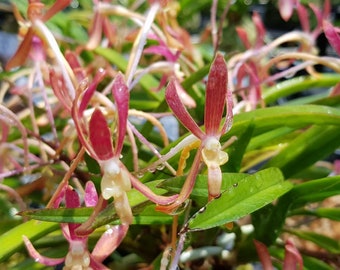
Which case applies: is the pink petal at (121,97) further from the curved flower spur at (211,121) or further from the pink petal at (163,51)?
the pink petal at (163,51)

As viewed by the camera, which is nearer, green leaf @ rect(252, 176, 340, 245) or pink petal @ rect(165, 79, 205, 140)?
pink petal @ rect(165, 79, 205, 140)

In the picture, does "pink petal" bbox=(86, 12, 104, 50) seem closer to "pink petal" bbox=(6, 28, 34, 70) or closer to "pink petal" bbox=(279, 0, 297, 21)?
"pink petal" bbox=(6, 28, 34, 70)

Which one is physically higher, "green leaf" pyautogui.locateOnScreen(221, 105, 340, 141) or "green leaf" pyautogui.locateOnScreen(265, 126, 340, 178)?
"green leaf" pyautogui.locateOnScreen(221, 105, 340, 141)

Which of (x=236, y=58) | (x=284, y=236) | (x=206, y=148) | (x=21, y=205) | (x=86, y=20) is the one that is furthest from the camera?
(x=86, y=20)

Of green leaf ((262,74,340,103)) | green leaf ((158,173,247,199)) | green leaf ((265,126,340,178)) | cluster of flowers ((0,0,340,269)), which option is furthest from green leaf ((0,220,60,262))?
green leaf ((262,74,340,103))

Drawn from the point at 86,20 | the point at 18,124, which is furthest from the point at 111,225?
the point at 86,20

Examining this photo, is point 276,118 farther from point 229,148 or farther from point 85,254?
point 85,254

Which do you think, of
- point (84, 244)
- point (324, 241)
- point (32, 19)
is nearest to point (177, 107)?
point (84, 244)
